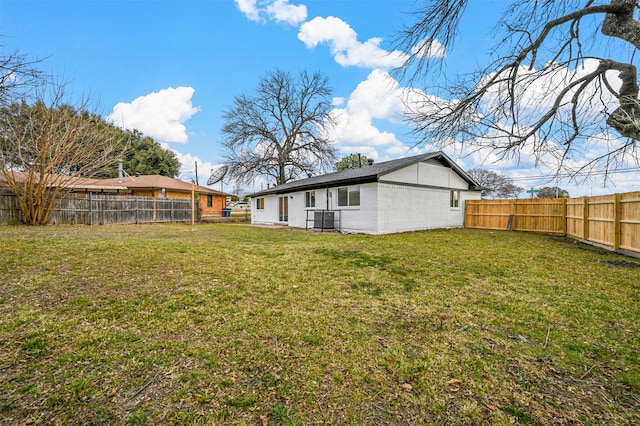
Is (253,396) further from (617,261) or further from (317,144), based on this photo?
(317,144)

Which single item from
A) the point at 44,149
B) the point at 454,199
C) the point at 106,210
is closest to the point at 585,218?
the point at 454,199

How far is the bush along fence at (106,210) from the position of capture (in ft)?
38.7

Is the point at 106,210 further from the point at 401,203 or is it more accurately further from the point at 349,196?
the point at 401,203

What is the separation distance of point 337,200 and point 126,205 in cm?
1217

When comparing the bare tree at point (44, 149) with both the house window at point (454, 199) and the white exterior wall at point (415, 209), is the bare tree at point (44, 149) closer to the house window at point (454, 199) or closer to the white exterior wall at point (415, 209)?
the white exterior wall at point (415, 209)

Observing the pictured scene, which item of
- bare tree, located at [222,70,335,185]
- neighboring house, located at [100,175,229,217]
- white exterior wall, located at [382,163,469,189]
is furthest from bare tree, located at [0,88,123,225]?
white exterior wall, located at [382,163,469,189]

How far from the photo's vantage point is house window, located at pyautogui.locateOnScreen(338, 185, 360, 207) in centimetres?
1213

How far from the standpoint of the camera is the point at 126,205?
52.5 feet

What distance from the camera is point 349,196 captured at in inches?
492

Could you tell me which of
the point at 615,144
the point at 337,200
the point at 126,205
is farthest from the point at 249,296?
the point at 126,205

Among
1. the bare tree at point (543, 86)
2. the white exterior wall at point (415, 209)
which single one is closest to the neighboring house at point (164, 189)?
the white exterior wall at point (415, 209)

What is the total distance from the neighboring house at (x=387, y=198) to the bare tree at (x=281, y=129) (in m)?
7.31

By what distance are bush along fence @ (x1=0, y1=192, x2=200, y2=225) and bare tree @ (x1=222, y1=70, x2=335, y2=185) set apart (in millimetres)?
5723

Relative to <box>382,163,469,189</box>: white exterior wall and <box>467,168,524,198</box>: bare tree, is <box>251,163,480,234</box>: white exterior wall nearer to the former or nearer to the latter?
<box>382,163,469,189</box>: white exterior wall
